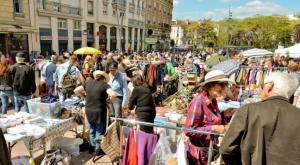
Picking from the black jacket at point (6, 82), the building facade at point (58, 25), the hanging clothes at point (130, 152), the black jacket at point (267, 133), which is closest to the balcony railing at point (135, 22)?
the building facade at point (58, 25)

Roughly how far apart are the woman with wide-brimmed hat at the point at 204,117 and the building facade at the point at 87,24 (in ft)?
69.3

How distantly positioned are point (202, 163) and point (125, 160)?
1.03m

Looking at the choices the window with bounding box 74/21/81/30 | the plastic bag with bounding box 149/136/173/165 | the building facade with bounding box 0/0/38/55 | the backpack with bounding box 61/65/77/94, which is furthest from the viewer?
the window with bounding box 74/21/81/30

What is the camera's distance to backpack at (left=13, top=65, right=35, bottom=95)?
6242 millimetres

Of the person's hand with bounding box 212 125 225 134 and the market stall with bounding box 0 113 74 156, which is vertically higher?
the person's hand with bounding box 212 125 225 134

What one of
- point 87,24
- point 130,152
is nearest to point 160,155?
point 130,152

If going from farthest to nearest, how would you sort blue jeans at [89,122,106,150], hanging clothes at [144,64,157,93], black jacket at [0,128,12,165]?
1. hanging clothes at [144,64,157,93]
2. blue jeans at [89,122,106,150]
3. black jacket at [0,128,12,165]

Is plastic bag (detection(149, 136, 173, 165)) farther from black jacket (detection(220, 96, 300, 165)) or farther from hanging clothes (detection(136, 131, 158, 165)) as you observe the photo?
black jacket (detection(220, 96, 300, 165))

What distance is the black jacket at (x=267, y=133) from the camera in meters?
2.07

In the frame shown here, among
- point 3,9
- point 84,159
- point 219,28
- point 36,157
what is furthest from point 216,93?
point 219,28

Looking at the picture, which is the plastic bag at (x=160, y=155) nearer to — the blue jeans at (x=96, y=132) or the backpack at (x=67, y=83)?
the blue jeans at (x=96, y=132)

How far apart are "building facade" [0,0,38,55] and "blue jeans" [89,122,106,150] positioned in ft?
52.1

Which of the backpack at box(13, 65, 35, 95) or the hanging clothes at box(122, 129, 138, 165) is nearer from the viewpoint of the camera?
the hanging clothes at box(122, 129, 138, 165)

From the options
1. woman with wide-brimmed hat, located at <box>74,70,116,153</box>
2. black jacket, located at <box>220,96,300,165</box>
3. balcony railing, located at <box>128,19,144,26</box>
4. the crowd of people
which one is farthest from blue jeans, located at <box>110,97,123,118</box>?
balcony railing, located at <box>128,19,144,26</box>
